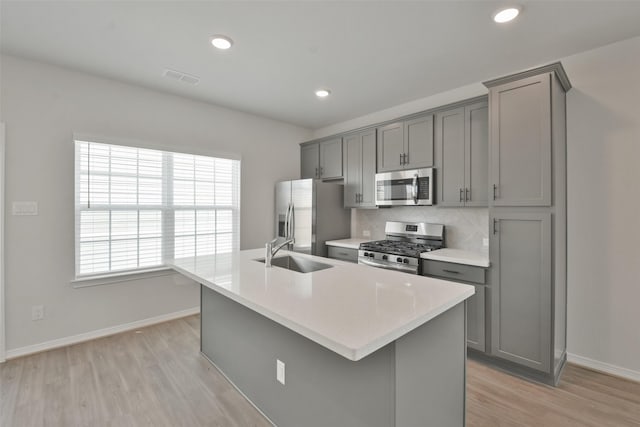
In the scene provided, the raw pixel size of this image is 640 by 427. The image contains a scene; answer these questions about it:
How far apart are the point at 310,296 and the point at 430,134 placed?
249 centimetres

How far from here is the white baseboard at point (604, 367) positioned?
7.55 feet

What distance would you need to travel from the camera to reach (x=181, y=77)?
3.03 metres

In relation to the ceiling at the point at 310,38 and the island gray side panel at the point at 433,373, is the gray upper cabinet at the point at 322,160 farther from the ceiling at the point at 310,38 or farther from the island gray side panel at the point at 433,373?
the island gray side panel at the point at 433,373

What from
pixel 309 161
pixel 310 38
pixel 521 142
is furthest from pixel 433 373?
pixel 309 161

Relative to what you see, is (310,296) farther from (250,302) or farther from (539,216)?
(539,216)

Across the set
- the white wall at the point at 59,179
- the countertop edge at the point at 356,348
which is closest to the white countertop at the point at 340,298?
the countertop edge at the point at 356,348

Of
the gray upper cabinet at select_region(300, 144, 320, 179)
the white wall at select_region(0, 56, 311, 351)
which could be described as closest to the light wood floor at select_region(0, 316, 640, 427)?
the white wall at select_region(0, 56, 311, 351)

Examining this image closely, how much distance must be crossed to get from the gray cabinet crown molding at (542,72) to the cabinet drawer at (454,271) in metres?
1.56

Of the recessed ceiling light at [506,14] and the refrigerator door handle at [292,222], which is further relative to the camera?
the refrigerator door handle at [292,222]

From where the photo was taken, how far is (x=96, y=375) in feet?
7.76

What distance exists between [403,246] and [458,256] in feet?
2.36

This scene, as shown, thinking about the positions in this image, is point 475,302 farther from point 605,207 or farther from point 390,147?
point 390,147

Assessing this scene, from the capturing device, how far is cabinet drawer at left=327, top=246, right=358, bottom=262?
3657 mm

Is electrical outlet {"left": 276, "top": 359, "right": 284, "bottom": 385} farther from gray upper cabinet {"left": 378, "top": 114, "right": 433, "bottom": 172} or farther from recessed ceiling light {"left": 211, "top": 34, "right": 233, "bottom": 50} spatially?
gray upper cabinet {"left": 378, "top": 114, "right": 433, "bottom": 172}
